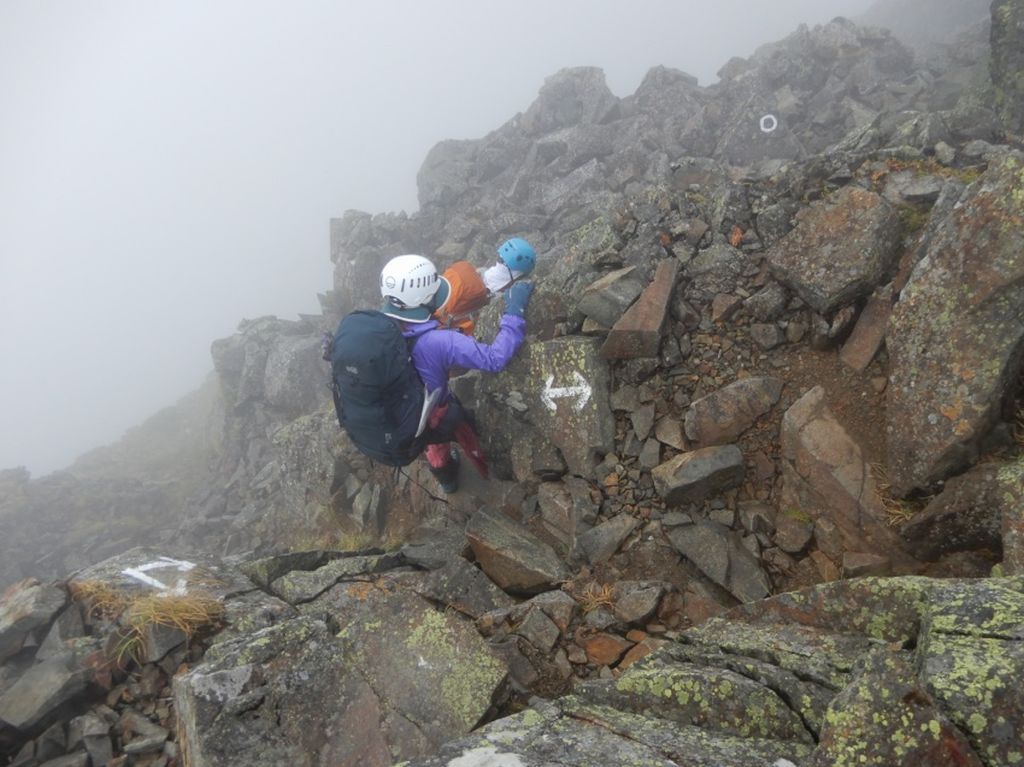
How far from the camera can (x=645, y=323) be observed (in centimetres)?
951

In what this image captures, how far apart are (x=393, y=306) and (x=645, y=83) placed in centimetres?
2835

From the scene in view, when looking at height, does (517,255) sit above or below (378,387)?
above

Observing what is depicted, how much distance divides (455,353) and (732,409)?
4688 millimetres

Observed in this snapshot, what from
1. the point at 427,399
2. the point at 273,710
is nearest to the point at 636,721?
the point at 273,710

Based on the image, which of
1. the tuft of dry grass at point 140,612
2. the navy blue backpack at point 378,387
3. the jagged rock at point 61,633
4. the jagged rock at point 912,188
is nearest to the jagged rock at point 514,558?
the navy blue backpack at point 378,387

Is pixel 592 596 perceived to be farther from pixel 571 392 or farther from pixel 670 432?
pixel 571 392

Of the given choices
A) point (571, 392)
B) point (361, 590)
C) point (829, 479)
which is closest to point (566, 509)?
point (571, 392)

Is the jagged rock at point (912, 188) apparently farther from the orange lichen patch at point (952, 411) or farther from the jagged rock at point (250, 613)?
the jagged rock at point (250, 613)

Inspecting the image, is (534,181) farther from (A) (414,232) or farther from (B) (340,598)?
(B) (340,598)

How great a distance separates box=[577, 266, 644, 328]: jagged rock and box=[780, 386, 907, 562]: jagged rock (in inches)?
128

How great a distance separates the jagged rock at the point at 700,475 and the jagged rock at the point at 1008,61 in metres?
11.6

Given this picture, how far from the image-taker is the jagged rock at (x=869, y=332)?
26.5 feet

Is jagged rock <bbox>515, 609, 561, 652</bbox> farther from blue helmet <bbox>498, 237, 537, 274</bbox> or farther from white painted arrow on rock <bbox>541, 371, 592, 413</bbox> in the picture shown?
blue helmet <bbox>498, 237, 537, 274</bbox>

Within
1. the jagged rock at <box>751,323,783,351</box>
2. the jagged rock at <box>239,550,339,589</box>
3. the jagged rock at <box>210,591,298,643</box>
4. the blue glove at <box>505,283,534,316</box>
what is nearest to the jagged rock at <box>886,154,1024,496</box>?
the jagged rock at <box>751,323,783,351</box>
